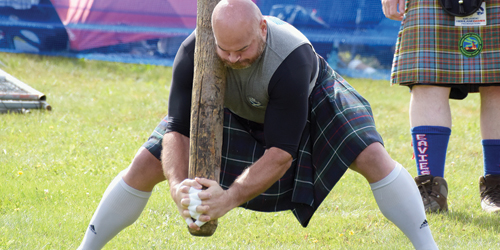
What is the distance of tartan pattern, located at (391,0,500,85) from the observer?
8.93 feet

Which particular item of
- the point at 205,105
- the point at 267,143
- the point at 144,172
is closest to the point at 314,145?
the point at 267,143

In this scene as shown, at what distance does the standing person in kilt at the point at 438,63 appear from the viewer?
2721mm

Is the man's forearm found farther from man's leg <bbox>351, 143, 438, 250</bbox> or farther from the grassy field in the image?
the grassy field

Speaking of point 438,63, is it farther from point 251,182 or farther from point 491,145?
point 251,182

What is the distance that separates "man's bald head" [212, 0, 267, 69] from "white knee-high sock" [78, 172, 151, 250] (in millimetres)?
695

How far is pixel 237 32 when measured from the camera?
1.64 meters

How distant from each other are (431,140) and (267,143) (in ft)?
4.06

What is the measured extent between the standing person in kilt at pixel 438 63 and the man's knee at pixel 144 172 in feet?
4.53

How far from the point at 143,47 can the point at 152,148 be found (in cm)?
484

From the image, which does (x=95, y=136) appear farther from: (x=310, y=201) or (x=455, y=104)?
(x=455, y=104)

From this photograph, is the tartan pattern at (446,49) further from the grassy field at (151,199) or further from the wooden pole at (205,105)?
the wooden pole at (205,105)

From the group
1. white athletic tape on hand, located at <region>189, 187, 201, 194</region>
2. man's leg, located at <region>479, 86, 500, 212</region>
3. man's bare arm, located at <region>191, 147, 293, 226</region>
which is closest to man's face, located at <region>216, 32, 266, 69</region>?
man's bare arm, located at <region>191, 147, 293, 226</region>

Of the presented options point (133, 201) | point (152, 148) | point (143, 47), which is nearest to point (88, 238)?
point (133, 201)

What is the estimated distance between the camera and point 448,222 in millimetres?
2695
